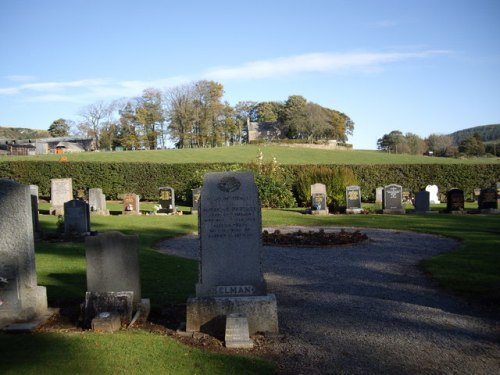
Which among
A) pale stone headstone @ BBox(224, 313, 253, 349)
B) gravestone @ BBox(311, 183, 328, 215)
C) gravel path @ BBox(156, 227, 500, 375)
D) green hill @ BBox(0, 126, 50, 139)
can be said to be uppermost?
green hill @ BBox(0, 126, 50, 139)

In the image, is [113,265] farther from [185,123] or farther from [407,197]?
[185,123]

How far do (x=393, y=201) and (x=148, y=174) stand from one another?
17413mm

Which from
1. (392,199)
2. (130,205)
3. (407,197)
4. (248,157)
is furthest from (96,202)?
(248,157)

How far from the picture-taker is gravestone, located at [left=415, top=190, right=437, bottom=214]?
2380 centimetres

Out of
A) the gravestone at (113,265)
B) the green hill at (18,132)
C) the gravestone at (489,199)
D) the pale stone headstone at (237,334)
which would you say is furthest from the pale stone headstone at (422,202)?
the green hill at (18,132)

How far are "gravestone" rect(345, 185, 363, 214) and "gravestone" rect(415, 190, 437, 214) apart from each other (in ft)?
10.5

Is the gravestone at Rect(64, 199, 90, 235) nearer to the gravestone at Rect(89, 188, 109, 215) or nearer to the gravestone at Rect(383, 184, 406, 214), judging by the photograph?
the gravestone at Rect(89, 188, 109, 215)

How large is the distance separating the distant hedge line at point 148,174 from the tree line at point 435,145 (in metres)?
53.9

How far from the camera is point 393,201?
23.6 meters

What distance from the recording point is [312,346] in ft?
18.6

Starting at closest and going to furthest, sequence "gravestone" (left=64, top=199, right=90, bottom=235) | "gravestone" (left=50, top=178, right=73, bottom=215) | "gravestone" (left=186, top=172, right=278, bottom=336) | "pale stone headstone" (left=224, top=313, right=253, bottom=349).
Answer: "pale stone headstone" (left=224, top=313, right=253, bottom=349), "gravestone" (left=186, top=172, right=278, bottom=336), "gravestone" (left=64, top=199, right=90, bottom=235), "gravestone" (left=50, top=178, right=73, bottom=215)

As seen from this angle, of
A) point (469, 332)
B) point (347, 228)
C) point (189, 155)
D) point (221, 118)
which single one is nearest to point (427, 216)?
point (347, 228)

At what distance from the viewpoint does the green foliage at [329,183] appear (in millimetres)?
25688

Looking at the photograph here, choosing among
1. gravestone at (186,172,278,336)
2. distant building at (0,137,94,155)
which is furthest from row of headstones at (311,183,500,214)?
distant building at (0,137,94,155)
